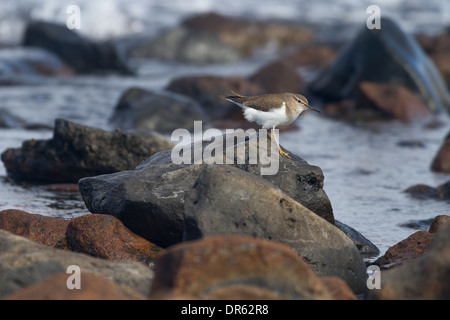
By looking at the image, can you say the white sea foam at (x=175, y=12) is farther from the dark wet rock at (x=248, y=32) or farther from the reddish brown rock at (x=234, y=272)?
the reddish brown rock at (x=234, y=272)

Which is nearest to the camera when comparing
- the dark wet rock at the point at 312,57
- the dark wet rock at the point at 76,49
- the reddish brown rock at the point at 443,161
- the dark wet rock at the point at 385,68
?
the reddish brown rock at the point at 443,161

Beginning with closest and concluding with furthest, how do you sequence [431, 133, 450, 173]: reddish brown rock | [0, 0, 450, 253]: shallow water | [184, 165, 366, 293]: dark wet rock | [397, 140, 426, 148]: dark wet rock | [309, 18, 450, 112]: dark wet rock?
[184, 165, 366, 293]: dark wet rock < [0, 0, 450, 253]: shallow water < [431, 133, 450, 173]: reddish brown rock < [397, 140, 426, 148]: dark wet rock < [309, 18, 450, 112]: dark wet rock

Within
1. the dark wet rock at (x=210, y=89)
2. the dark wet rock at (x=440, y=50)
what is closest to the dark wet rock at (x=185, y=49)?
the dark wet rock at (x=440, y=50)

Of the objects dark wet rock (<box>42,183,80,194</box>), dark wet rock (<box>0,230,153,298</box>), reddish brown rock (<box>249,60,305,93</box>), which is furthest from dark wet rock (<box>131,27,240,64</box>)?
dark wet rock (<box>0,230,153,298</box>)

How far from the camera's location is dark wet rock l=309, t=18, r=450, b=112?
14.5 meters

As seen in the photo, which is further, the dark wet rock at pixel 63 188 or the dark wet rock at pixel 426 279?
the dark wet rock at pixel 63 188

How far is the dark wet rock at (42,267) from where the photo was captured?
14.1 feet

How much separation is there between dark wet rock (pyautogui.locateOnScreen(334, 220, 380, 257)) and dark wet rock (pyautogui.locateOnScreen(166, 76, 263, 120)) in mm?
7113

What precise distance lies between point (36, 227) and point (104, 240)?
657 millimetres

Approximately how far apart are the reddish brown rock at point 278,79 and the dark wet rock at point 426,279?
1107cm

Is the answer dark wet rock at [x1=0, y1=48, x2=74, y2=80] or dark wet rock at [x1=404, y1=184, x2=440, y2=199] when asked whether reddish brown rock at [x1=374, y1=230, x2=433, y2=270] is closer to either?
dark wet rock at [x1=404, y1=184, x2=440, y2=199]

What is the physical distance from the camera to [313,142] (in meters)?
11.6

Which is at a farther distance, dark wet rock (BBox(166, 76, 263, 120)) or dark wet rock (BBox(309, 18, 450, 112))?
dark wet rock (BBox(309, 18, 450, 112))

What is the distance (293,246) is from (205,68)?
14.9 m
